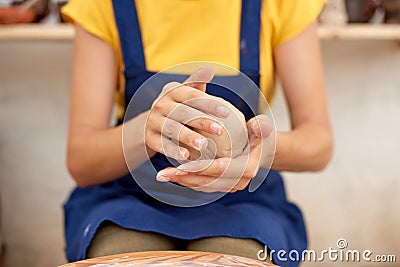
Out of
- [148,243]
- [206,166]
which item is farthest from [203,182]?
[148,243]

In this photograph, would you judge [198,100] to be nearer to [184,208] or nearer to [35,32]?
[184,208]

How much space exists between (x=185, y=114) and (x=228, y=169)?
3.2 inches

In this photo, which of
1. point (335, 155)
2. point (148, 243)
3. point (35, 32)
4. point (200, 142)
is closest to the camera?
point (200, 142)

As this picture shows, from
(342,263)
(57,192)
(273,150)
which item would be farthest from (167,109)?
(342,263)

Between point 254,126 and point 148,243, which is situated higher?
point 254,126

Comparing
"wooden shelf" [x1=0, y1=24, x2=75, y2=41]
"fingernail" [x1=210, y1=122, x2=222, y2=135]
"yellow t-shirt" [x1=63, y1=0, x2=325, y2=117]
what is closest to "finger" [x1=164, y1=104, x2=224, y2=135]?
"fingernail" [x1=210, y1=122, x2=222, y2=135]

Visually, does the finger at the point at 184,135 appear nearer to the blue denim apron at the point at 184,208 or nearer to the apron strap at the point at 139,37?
the blue denim apron at the point at 184,208

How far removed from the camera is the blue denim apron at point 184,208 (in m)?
0.90

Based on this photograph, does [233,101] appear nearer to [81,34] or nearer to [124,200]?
[124,200]

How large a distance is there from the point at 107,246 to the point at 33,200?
2.89 feet

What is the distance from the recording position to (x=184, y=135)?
713mm

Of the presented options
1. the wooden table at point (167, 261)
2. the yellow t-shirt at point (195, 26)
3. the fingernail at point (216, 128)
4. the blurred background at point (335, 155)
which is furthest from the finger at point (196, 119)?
the blurred background at point (335, 155)

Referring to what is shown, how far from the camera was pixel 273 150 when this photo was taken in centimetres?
83

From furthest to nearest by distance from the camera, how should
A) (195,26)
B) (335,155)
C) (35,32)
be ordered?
1. (335,155)
2. (35,32)
3. (195,26)
